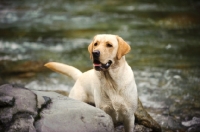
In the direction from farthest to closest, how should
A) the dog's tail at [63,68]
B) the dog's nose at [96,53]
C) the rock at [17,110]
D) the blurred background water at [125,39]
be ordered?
1. the blurred background water at [125,39]
2. the dog's tail at [63,68]
3. the dog's nose at [96,53]
4. the rock at [17,110]

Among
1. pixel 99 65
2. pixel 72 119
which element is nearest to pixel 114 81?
pixel 99 65

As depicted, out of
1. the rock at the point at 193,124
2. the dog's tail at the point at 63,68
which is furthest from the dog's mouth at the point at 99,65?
the rock at the point at 193,124

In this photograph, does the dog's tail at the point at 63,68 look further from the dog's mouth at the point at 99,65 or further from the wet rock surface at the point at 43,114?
the dog's mouth at the point at 99,65

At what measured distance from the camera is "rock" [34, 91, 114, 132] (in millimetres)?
3430

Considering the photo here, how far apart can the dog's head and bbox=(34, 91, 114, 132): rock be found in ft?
1.58

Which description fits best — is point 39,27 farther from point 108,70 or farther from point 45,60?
point 108,70

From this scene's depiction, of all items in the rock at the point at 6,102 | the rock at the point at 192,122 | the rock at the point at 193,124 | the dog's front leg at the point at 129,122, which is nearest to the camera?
the rock at the point at 6,102

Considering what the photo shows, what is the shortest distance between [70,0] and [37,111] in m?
13.8

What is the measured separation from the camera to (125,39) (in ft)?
35.1

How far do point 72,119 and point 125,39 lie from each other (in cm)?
733

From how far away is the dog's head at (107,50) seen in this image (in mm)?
3807

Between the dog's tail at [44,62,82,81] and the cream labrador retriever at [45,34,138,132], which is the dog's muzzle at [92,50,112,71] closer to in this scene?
the cream labrador retriever at [45,34,138,132]

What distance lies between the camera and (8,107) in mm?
3492

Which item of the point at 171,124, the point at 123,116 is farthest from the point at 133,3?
the point at 123,116
